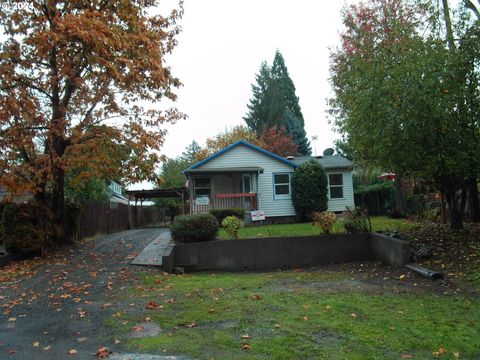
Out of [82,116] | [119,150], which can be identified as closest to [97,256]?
[119,150]

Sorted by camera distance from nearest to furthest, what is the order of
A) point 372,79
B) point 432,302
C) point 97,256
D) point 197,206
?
point 432,302, point 372,79, point 97,256, point 197,206

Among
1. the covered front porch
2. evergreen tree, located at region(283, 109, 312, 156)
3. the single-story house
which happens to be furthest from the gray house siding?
evergreen tree, located at region(283, 109, 312, 156)

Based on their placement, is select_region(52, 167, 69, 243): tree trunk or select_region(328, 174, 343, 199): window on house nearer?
select_region(52, 167, 69, 243): tree trunk

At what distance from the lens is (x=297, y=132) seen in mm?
55688

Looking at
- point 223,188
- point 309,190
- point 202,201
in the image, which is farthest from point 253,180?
point 202,201

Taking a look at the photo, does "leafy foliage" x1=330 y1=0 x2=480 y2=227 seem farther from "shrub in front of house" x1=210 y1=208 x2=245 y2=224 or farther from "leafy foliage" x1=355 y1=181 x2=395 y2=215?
"leafy foliage" x1=355 y1=181 x2=395 y2=215

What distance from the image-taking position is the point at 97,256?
13.9m

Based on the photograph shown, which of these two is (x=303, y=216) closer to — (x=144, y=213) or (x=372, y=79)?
(x=372, y=79)

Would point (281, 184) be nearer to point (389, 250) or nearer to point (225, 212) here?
point (225, 212)

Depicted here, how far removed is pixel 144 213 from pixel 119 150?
22752 millimetres

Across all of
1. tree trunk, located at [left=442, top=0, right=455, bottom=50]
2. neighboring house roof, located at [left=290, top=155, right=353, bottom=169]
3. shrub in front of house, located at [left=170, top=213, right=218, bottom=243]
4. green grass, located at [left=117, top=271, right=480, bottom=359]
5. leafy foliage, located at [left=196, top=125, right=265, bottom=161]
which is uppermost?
leafy foliage, located at [left=196, top=125, right=265, bottom=161]

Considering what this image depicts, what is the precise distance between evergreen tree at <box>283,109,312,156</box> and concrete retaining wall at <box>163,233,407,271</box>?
41.2 meters

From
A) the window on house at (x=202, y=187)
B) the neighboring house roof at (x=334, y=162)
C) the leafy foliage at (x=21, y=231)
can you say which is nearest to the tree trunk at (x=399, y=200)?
the neighboring house roof at (x=334, y=162)

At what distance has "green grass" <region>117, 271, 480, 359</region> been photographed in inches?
202
